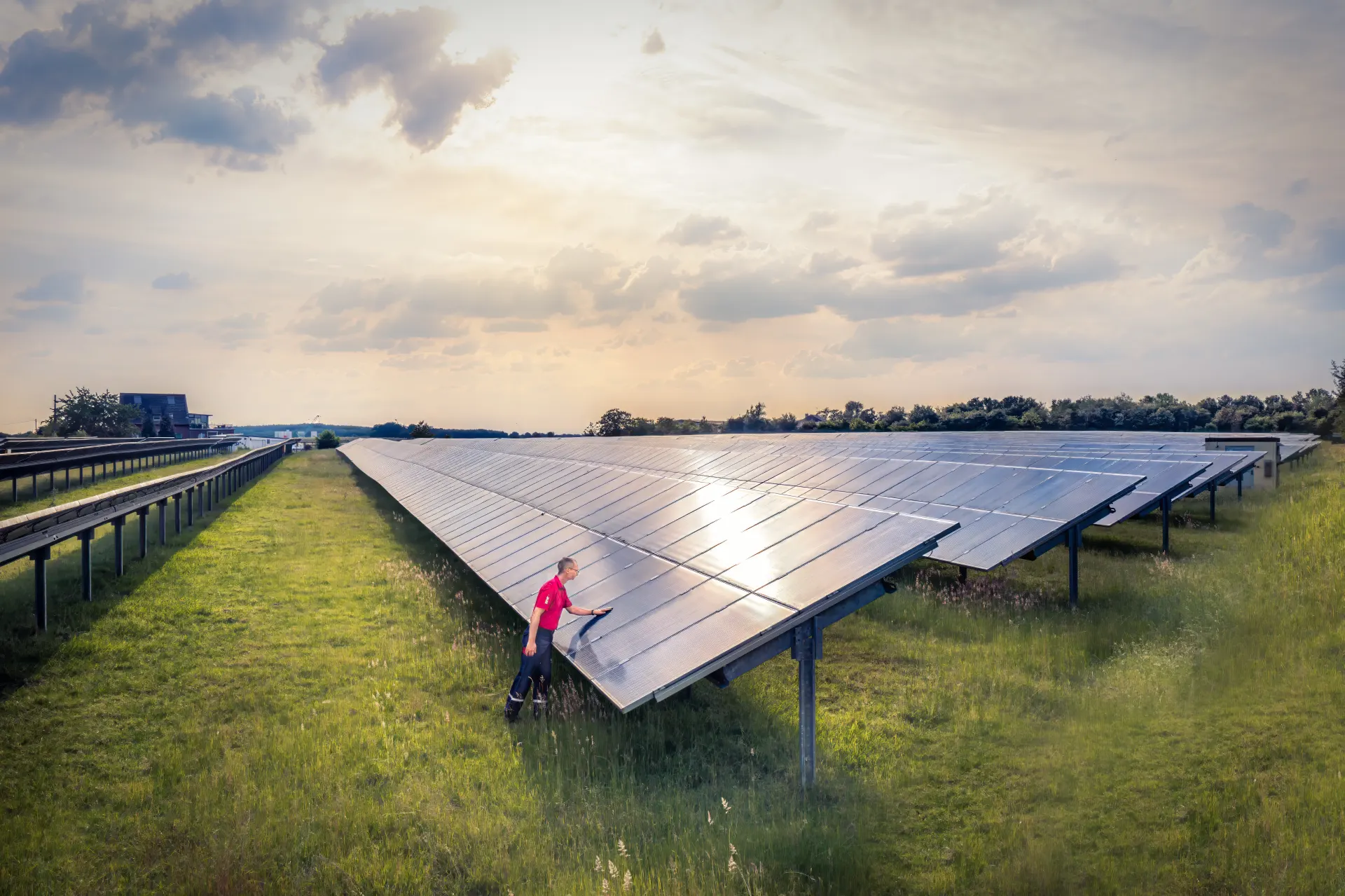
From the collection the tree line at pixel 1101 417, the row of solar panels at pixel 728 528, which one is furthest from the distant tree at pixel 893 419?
the row of solar panels at pixel 728 528

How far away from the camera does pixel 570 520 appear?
1684 centimetres

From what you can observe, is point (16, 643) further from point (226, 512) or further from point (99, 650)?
Result: point (226, 512)

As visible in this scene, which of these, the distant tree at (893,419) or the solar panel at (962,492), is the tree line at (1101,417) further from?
the solar panel at (962,492)

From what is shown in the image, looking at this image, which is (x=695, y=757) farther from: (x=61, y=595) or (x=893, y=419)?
(x=893, y=419)

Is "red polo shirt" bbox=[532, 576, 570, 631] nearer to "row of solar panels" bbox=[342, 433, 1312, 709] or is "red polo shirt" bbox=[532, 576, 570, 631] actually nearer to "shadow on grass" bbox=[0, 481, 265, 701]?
"row of solar panels" bbox=[342, 433, 1312, 709]

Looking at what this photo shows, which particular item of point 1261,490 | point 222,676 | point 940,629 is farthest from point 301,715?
point 1261,490

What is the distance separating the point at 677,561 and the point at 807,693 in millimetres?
3587

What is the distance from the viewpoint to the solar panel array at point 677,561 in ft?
26.5

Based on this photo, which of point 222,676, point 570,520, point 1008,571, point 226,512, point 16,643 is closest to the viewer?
point 222,676

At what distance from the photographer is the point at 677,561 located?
11.4 metres

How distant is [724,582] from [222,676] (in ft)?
28.3

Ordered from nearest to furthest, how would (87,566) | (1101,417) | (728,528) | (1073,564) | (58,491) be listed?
(728,528) < (1073,564) < (87,566) < (58,491) < (1101,417)

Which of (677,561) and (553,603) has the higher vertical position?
(677,561)

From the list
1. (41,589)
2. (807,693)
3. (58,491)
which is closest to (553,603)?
(807,693)
